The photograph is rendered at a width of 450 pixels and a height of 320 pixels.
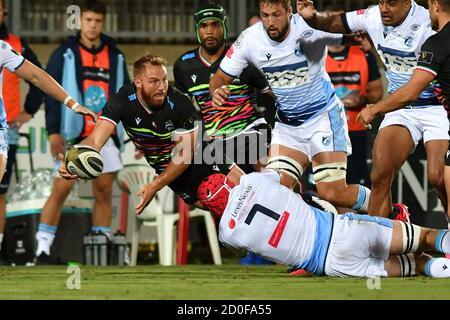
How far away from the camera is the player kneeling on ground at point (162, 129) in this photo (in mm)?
10266

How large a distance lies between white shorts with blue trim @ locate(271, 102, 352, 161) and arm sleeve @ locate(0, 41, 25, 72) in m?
2.23

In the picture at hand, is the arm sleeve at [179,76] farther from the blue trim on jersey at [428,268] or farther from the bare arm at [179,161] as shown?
the blue trim on jersey at [428,268]

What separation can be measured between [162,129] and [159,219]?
2.90 meters

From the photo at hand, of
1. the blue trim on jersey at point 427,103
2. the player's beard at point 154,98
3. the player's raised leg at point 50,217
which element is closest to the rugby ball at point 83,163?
the player's beard at point 154,98

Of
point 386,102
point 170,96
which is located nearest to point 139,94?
point 170,96

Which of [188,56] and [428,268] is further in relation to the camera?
[188,56]

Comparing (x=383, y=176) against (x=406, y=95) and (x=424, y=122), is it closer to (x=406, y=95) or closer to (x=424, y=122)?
(x=424, y=122)

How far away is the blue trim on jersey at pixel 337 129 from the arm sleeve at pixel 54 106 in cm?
334

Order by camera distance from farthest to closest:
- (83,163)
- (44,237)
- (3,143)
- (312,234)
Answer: (44,237), (3,143), (83,163), (312,234)

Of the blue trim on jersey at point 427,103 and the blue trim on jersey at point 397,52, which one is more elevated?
the blue trim on jersey at point 397,52

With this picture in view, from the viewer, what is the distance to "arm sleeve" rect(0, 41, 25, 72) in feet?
34.1

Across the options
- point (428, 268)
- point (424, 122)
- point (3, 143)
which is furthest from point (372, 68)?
point (428, 268)

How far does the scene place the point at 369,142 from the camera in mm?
13492

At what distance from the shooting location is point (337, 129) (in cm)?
1044
